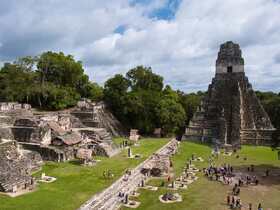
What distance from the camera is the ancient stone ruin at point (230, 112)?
42.2 m

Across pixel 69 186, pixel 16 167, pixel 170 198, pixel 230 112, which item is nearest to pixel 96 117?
pixel 230 112

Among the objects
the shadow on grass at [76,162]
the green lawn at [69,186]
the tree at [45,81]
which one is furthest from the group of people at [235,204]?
the tree at [45,81]

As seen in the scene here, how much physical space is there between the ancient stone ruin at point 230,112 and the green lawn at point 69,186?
1449 centimetres

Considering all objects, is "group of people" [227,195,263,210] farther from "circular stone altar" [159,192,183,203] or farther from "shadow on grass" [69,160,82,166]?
"shadow on grass" [69,160,82,166]

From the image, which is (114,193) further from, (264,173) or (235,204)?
(264,173)

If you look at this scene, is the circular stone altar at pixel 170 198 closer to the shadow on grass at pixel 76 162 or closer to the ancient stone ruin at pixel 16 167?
the ancient stone ruin at pixel 16 167

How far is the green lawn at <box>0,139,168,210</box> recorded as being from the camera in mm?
18547

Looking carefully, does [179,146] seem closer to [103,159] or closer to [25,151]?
[103,159]

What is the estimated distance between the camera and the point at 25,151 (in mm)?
28078

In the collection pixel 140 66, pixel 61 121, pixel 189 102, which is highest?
pixel 140 66

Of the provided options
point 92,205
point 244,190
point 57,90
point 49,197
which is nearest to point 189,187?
point 244,190

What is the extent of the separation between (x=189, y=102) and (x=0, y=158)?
38.1 m

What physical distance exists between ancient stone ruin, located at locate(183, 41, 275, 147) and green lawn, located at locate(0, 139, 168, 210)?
47.5 ft

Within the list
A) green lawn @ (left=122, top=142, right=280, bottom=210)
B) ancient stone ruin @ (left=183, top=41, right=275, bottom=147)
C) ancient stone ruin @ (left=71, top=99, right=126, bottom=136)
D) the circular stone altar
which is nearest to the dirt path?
green lawn @ (left=122, top=142, right=280, bottom=210)
